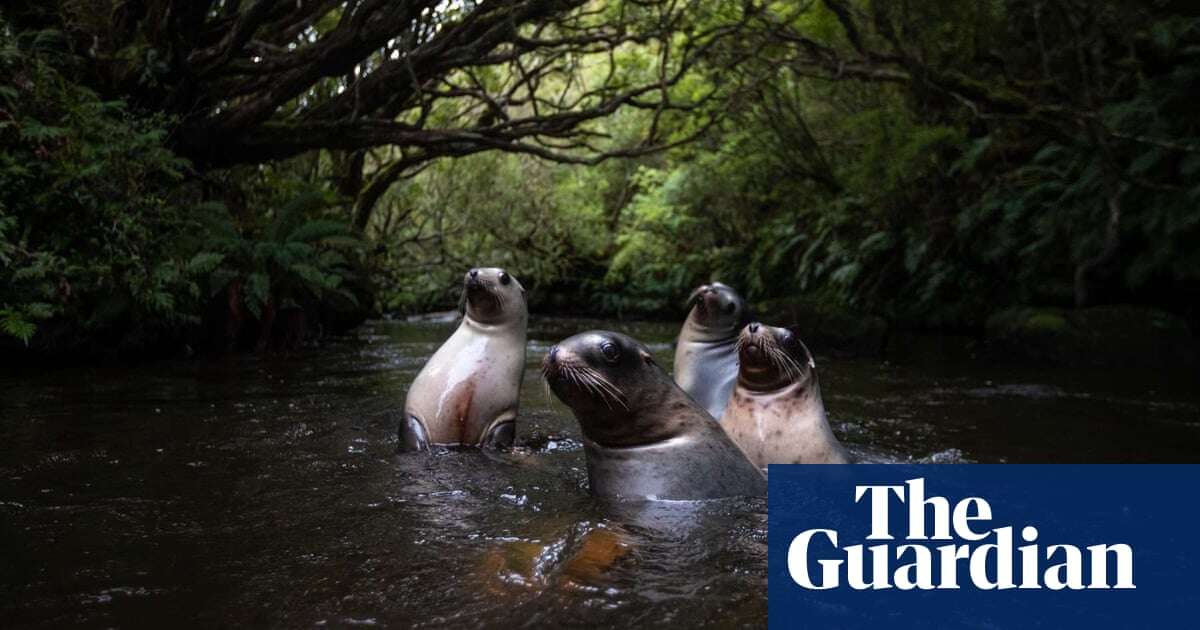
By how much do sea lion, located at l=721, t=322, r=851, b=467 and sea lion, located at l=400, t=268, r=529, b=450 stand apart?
4.76 feet

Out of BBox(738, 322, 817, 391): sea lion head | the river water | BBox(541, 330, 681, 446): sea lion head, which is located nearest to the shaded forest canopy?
the river water

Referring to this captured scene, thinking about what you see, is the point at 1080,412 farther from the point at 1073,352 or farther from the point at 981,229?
the point at 981,229

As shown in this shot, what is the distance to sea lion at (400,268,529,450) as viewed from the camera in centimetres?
521

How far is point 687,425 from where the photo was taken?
3.92 meters

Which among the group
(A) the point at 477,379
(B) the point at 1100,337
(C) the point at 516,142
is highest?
(C) the point at 516,142

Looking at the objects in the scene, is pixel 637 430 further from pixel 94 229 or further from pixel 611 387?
pixel 94 229

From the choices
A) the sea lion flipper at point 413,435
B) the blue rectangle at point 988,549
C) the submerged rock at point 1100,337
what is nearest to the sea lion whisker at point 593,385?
the blue rectangle at point 988,549

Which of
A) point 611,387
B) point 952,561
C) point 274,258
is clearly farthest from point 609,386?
point 274,258

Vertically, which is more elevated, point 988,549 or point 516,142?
point 516,142

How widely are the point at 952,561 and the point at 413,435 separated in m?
3.11

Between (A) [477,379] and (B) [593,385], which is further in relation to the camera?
(A) [477,379]

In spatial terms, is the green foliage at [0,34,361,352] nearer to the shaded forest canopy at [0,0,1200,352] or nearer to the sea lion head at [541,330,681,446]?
the shaded forest canopy at [0,0,1200,352]

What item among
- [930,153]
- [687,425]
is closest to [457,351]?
[687,425]

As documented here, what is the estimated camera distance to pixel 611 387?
12.4 feet
